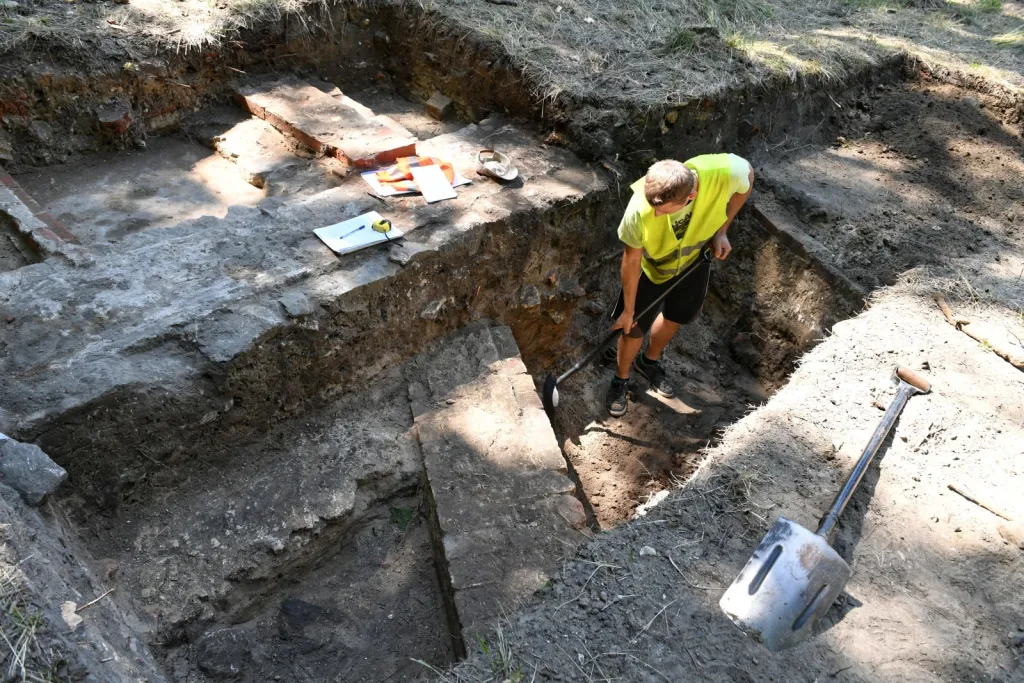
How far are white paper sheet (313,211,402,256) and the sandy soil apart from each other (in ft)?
6.05

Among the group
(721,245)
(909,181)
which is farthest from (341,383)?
(909,181)

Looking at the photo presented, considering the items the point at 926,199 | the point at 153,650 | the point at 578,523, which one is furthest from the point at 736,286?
the point at 153,650

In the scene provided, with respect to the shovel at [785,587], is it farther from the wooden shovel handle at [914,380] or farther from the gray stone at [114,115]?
the gray stone at [114,115]

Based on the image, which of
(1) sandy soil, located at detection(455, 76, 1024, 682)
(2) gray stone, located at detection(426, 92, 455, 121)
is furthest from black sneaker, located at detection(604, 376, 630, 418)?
(2) gray stone, located at detection(426, 92, 455, 121)

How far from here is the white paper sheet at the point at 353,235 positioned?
344cm

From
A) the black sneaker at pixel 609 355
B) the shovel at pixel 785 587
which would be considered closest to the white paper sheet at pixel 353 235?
the black sneaker at pixel 609 355

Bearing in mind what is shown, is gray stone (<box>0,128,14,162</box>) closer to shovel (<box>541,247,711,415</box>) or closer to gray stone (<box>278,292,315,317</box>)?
gray stone (<box>278,292,315,317</box>)

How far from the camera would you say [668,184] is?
320cm

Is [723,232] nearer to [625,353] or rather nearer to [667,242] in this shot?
[667,242]

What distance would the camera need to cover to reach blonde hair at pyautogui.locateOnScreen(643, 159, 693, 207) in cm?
321

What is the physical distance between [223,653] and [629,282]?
8.32 ft

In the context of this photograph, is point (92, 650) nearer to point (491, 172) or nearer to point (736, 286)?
point (491, 172)

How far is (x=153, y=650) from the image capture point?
101 inches

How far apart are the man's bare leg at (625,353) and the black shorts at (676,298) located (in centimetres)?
5
